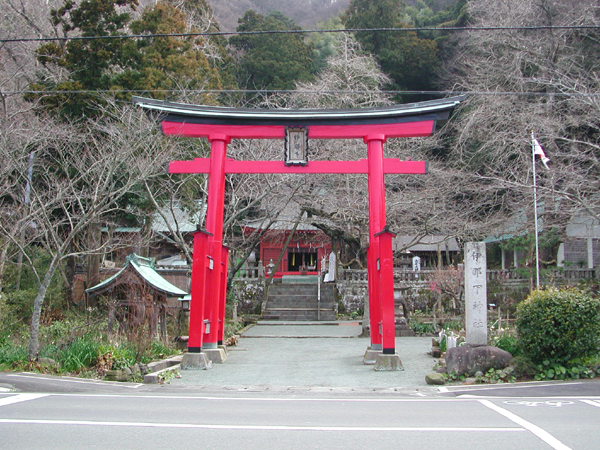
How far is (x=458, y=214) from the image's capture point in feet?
80.7

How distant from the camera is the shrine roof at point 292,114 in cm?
1251

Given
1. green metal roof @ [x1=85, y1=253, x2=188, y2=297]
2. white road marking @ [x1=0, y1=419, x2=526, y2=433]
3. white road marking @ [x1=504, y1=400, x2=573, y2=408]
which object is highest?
green metal roof @ [x1=85, y1=253, x2=188, y2=297]

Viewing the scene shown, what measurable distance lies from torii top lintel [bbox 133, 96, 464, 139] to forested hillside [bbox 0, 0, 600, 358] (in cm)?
244

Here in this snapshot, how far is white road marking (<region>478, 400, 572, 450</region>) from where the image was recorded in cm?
481

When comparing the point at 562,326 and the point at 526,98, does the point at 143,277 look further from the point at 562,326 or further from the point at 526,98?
the point at 526,98

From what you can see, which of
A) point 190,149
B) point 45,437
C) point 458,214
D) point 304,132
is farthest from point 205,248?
point 458,214

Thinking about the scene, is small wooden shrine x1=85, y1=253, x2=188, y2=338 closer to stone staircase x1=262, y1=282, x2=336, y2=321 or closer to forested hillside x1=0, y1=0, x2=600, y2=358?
forested hillside x1=0, y1=0, x2=600, y2=358

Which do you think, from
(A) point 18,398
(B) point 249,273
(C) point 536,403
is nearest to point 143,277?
(A) point 18,398

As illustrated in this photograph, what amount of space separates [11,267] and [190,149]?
7752 millimetres

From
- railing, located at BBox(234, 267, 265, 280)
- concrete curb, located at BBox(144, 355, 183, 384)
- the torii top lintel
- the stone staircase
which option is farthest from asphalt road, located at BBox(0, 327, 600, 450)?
railing, located at BBox(234, 267, 265, 280)

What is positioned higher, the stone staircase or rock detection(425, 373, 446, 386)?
the stone staircase

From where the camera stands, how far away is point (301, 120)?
12812 millimetres

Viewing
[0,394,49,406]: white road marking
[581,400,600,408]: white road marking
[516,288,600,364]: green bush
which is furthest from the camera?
[516,288,600,364]: green bush

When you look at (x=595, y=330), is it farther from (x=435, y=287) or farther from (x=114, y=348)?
(x=435, y=287)
